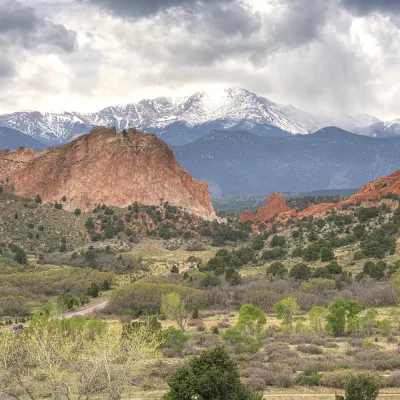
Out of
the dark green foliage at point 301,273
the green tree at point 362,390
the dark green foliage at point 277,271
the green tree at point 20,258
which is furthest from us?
the green tree at point 20,258

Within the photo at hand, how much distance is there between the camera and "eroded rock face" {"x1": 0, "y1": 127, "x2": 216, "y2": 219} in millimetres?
134750

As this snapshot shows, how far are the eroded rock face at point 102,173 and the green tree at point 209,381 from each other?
113188 mm

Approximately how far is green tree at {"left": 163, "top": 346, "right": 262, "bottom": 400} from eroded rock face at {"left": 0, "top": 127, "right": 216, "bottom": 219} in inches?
4456

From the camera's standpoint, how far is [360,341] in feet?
131

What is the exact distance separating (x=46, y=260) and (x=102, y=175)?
44674 millimetres

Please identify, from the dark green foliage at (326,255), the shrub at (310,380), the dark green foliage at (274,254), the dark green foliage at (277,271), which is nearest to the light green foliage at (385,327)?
the shrub at (310,380)

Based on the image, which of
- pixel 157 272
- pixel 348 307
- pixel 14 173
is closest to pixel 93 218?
pixel 14 173

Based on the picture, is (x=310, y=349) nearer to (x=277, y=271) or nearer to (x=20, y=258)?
(x=277, y=271)

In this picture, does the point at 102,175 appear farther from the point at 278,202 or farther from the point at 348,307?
the point at 348,307

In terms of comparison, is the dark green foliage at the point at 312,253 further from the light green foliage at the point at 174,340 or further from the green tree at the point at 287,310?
the light green foliage at the point at 174,340

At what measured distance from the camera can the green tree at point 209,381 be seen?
65.9 feet

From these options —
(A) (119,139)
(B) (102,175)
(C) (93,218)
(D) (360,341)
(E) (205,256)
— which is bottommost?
(D) (360,341)

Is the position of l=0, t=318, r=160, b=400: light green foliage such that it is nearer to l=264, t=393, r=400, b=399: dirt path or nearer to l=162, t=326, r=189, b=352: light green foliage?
l=264, t=393, r=400, b=399: dirt path

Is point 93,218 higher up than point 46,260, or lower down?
higher up
